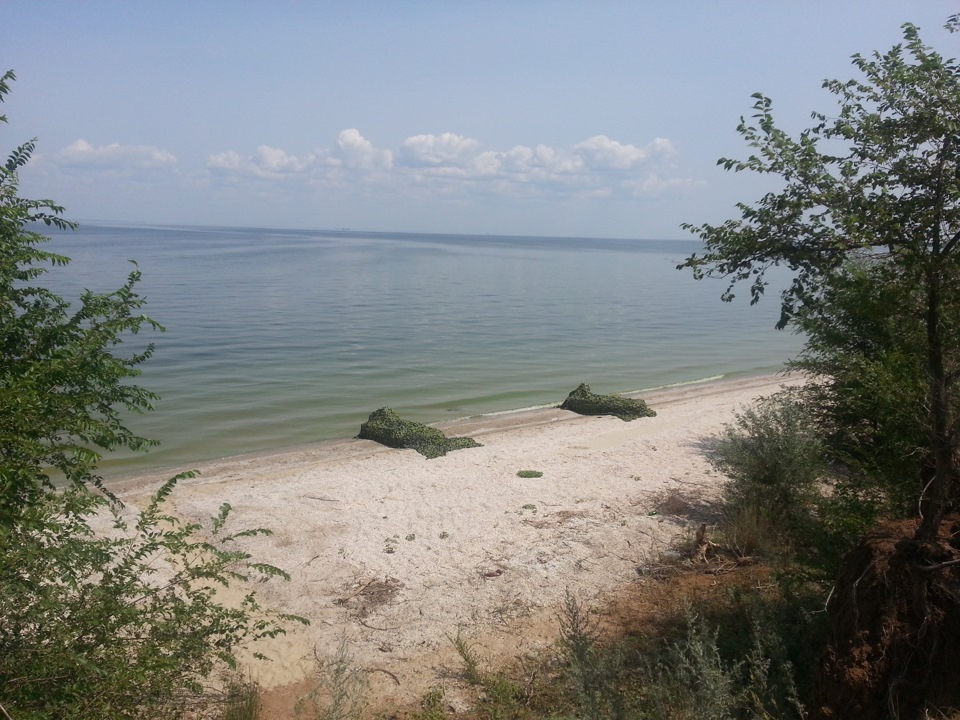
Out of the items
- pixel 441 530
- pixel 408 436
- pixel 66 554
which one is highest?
pixel 66 554

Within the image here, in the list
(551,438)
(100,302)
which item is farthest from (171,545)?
(551,438)

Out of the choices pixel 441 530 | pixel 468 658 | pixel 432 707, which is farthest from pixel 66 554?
pixel 441 530

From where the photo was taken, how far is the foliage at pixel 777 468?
358 inches

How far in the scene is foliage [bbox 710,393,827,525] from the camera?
358 inches

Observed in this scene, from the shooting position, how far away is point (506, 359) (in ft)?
89.2

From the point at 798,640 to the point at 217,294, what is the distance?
4340 cm

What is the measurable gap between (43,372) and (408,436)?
36.5ft

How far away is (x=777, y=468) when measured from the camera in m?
9.40

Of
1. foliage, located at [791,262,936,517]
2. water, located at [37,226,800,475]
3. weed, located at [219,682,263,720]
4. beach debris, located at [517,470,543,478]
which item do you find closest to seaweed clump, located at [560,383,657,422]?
water, located at [37,226,800,475]

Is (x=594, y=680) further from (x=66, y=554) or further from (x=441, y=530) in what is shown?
(x=441, y=530)

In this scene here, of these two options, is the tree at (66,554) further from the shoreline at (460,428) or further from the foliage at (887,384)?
the shoreline at (460,428)

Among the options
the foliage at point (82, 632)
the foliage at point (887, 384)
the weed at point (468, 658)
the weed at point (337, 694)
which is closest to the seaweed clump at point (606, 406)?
the foliage at point (887, 384)

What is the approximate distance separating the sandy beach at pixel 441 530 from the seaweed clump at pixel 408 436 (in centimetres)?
36

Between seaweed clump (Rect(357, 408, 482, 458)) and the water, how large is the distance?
1003mm
